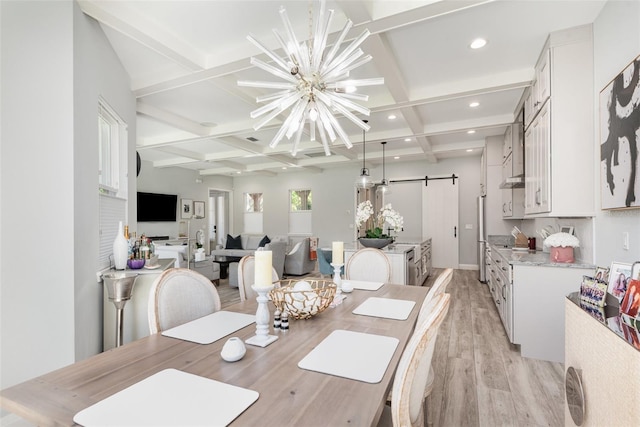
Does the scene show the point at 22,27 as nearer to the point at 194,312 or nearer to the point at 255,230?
the point at 194,312

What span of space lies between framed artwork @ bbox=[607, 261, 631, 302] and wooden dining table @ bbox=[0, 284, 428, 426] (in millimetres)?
933

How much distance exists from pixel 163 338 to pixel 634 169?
8.71 ft

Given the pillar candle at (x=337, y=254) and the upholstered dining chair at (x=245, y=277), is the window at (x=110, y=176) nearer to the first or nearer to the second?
the upholstered dining chair at (x=245, y=277)

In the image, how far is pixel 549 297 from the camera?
265cm

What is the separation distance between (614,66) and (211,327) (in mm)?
3049

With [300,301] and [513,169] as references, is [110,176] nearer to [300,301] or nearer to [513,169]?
[300,301]

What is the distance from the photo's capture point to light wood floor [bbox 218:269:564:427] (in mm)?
1880

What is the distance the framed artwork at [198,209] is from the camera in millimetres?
8734

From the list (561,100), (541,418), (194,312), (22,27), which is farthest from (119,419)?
(561,100)

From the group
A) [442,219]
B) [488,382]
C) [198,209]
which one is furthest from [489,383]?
[198,209]

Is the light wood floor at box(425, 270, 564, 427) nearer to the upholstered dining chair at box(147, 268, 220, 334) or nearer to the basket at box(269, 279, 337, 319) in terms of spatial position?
the basket at box(269, 279, 337, 319)

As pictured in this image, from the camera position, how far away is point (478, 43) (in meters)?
2.67

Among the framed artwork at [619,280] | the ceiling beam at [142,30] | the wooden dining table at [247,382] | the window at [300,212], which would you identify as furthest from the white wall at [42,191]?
the window at [300,212]

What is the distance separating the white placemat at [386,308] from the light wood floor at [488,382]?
79 centimetres
